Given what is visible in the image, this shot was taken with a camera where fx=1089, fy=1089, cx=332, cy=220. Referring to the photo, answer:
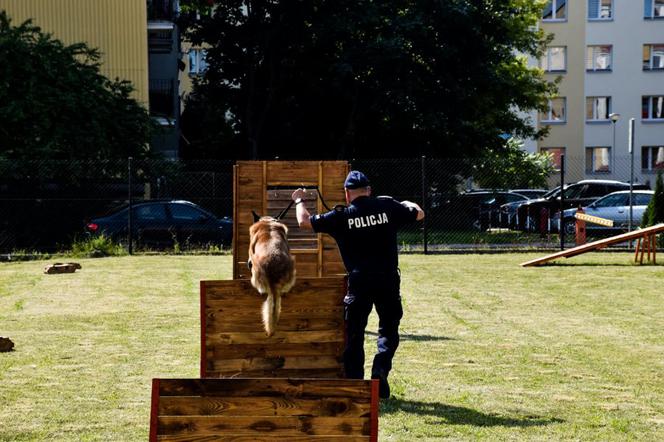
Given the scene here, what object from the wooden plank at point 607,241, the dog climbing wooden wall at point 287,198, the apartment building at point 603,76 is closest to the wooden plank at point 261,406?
the dog climbing wooden wall at point 287,198

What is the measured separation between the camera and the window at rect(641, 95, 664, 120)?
6312cm

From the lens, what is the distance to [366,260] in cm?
872

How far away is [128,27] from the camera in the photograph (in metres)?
37.8

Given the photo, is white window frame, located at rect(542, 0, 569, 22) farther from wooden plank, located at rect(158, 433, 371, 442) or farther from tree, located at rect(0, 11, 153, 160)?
wooden plank, located at rect(158, 433, 371, 442)

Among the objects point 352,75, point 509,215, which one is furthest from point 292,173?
point 352,75

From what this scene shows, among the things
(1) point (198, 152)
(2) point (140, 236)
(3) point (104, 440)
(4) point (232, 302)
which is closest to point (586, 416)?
(4) point (232, 302)

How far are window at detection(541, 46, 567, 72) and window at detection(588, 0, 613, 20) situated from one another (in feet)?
8.56

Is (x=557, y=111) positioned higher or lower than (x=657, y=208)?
higher

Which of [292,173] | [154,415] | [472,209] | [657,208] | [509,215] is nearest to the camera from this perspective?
[154,415]

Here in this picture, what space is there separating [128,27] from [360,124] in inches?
361

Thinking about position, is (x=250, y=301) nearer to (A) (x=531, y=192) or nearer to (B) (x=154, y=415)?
(B) (x=154, y=415)

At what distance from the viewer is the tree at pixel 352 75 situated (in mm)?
37938

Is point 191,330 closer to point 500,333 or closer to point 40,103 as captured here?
point 500,333

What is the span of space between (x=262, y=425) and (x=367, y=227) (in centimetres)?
357
